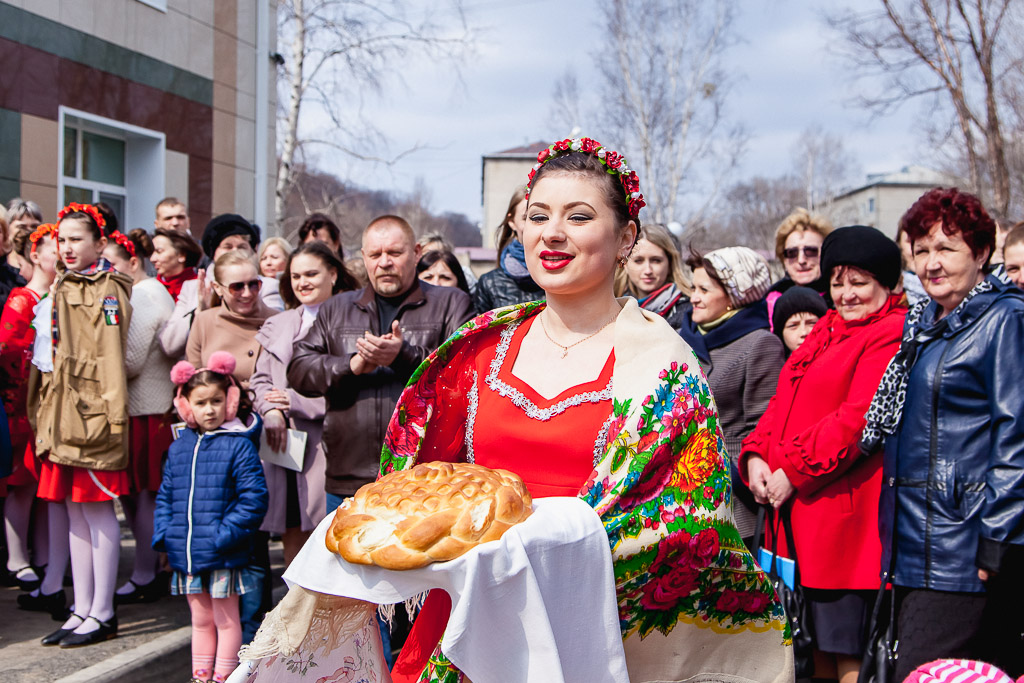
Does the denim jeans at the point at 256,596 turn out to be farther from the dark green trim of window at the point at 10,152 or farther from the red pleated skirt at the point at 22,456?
the dark green trim of window at the point at 10,152

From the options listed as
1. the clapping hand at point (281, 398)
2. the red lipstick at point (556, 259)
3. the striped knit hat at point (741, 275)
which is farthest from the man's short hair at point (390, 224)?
the red lipstick at point (556, 259)

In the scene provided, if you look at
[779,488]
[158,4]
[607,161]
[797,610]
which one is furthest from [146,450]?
[158,4]

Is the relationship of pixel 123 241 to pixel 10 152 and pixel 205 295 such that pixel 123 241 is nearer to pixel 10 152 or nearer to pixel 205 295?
pixel 205 295

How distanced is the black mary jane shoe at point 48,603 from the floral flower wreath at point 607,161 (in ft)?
14.1

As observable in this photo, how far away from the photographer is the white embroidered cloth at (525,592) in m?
1.88

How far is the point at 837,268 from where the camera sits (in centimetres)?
407

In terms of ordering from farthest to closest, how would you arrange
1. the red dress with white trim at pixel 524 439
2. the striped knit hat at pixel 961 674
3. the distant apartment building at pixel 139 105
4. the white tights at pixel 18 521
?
the distant apartment building at pixel 139 105, the white tights at pixel 18 521, the red dress with white trim at pixel 524 439, the striped knit hat at pixel 961 674

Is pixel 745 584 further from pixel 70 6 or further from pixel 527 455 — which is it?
pixel 70 6

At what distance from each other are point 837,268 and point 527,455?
7.52 feet

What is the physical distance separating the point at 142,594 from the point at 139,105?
22.7ft

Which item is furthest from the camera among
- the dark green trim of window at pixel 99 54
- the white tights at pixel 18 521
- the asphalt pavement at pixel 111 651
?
the dark green trim of window at pixel 99 54

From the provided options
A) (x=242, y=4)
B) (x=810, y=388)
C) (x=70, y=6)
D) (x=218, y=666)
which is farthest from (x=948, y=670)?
(x=242, y=4)

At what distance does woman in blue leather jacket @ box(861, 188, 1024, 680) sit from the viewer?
304cm

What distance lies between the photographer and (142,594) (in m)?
5.71
